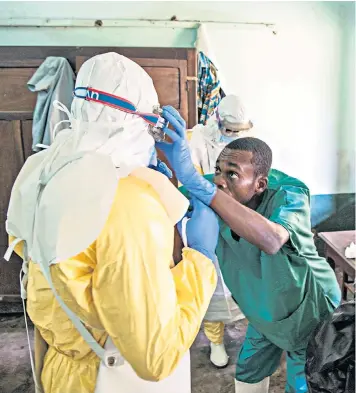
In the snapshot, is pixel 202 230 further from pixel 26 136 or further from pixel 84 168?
pixel 26 136

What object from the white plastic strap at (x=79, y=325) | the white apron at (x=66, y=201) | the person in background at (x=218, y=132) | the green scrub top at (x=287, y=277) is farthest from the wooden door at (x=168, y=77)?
the white plastic strap at (x=79, y=325)

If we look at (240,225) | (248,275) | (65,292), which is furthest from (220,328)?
(65,292)

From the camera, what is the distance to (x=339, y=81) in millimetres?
2727

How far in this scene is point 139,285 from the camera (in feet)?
2.33

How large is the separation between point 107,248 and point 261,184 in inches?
31.4

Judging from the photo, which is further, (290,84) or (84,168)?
(290,84)

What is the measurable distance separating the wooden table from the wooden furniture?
3.49 ft

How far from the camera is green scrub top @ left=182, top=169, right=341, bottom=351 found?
1211mm

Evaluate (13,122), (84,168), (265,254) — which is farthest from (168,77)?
(84,168)

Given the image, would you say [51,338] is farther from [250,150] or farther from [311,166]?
[311,166]

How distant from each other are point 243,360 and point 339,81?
206 cm

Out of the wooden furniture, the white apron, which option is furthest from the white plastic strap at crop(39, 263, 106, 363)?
the wooden furniture

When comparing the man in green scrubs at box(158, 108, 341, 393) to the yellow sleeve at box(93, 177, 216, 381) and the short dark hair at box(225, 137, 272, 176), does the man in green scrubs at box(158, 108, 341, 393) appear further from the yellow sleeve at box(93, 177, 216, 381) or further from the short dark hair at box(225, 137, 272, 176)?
the yellow sleeve at box(93, 177, 216, 381)

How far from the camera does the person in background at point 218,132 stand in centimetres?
213
